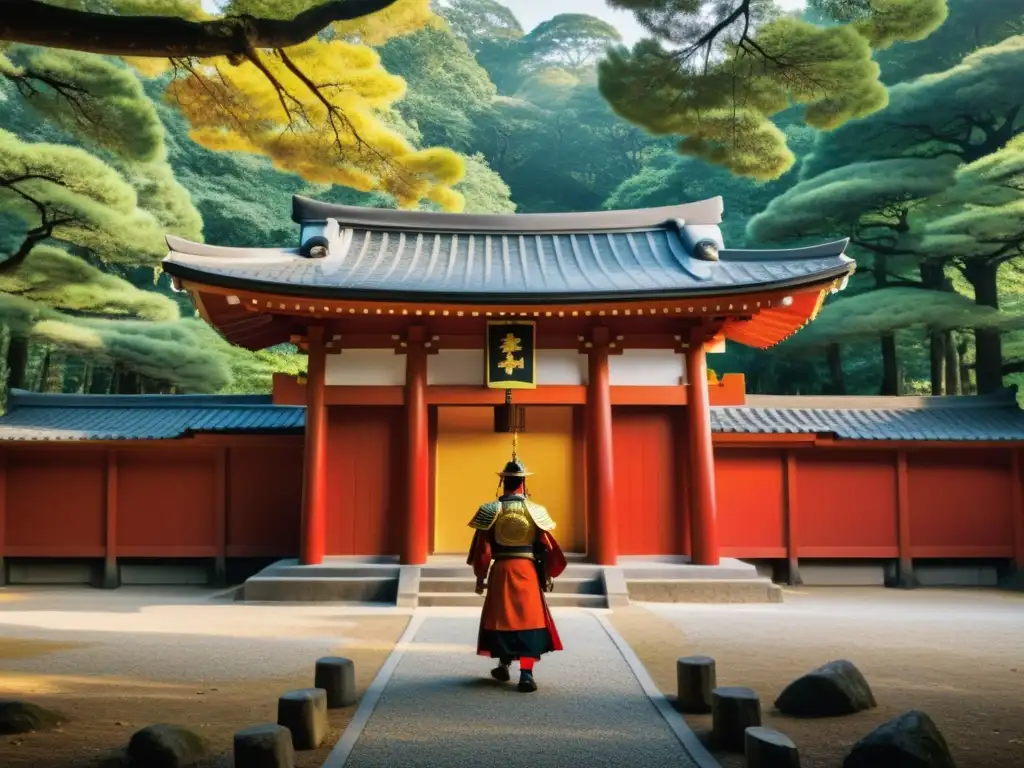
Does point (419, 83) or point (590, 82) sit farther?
point (590, 82)

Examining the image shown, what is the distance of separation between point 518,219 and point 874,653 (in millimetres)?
8724

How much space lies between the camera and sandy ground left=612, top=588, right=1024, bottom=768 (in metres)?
4.95

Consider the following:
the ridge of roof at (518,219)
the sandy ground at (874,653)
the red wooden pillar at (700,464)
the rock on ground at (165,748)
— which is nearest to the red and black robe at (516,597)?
the sandy ground at (874,653)

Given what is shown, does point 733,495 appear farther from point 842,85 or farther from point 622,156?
point 622,156

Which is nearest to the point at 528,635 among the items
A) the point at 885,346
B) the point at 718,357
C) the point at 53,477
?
the point at 53,477

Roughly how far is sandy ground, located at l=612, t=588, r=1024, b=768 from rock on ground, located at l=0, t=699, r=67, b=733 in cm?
387

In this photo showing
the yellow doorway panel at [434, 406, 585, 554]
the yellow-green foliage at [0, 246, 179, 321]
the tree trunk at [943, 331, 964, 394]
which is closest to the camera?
the yellow doorway panel at [434, 406, 585, 554]

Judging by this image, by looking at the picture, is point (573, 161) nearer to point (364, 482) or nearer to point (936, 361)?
point (936, 361)

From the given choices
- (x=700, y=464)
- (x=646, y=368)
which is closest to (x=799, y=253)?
(x=646, y=368)

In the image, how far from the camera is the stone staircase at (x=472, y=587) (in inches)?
418

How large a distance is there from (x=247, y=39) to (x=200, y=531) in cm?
1034

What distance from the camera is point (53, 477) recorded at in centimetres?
1359

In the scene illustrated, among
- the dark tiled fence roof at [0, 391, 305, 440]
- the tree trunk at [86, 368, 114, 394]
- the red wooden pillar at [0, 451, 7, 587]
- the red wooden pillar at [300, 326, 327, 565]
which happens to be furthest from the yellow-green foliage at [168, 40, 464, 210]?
the tree trunk at [86, 368, 114, 394]

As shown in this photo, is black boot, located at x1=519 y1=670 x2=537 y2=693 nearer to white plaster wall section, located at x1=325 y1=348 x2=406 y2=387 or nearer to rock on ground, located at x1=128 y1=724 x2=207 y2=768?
rock on ground, located at x1=128 y1=724 x2=207 y2=768
